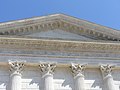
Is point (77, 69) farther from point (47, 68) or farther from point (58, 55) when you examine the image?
point (47, 68)

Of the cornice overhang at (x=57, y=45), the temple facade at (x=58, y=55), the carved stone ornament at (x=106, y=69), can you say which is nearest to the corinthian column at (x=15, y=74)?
the temple facade at (x=58, y=55)

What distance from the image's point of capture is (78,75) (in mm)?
16781

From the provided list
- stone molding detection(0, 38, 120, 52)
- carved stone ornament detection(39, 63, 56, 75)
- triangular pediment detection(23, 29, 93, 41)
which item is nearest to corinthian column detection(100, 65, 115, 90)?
stone molding detection(0, 38, 120, 52)

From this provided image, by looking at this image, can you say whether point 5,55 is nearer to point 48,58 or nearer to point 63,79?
point 48,58

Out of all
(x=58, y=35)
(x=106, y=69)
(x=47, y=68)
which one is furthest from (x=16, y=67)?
(x=106, y=69)

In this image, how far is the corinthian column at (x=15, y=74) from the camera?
1572 cm

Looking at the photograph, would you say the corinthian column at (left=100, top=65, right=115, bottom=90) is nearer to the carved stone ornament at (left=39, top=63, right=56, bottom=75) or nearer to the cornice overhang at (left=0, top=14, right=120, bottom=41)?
the cornice overhang at (left=0, top=14, right=120, bottom=41)

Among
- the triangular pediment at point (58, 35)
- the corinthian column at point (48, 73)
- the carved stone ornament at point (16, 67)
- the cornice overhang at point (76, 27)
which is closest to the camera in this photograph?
the corinthian column at point (48, 73)

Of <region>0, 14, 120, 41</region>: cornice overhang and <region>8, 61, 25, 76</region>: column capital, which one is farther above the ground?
<region>0, 14, 120, 41</region>: cornice overhang

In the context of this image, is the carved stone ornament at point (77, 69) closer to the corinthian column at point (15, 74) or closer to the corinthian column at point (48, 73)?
the corinthian column at point (48, 73)

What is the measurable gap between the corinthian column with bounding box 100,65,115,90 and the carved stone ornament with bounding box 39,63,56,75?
294cm

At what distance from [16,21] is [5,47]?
1715 mm

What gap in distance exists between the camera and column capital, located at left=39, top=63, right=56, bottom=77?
1659cm

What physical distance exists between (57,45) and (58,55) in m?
0.64
